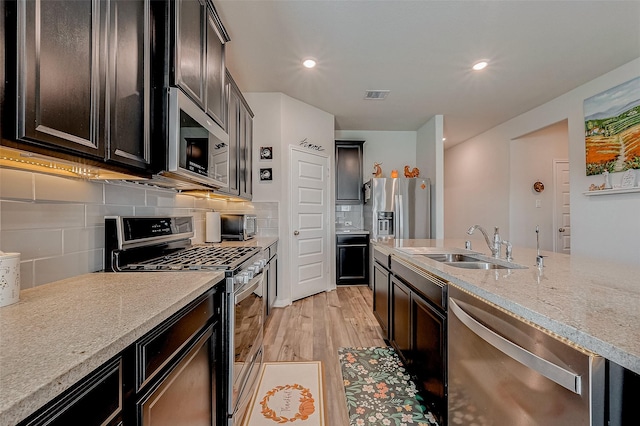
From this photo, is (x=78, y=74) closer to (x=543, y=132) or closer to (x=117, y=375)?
(x=117, y=375)

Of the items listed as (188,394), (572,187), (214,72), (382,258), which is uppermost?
(214,72)

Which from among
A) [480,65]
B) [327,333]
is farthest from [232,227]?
[480,65]

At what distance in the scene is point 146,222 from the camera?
158 cm

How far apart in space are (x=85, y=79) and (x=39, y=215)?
550mm

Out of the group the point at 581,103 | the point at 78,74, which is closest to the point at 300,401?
the point at 78,74

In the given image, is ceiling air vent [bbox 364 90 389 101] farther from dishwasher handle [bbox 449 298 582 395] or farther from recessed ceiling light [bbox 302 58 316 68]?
dishwasher handle [bbox 449 298 582 395]

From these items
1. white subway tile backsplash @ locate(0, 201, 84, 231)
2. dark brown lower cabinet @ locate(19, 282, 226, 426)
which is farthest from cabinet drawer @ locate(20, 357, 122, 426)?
white subway tile backsplash @ locate(0, 201, 84, 231)

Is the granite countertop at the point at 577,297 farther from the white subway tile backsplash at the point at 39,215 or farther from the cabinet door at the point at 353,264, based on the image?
the cabinet door at the point at 353,264

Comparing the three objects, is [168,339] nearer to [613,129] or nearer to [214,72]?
[214,72]

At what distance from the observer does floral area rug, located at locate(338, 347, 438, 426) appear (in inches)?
63.6

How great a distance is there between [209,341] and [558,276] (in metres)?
1.52

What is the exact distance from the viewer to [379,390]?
1875 millimetres

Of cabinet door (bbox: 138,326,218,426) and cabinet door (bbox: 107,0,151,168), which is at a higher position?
cabinet door (bbox: 107,0,151,168)

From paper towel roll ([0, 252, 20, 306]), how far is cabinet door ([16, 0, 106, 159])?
1.13 ft
